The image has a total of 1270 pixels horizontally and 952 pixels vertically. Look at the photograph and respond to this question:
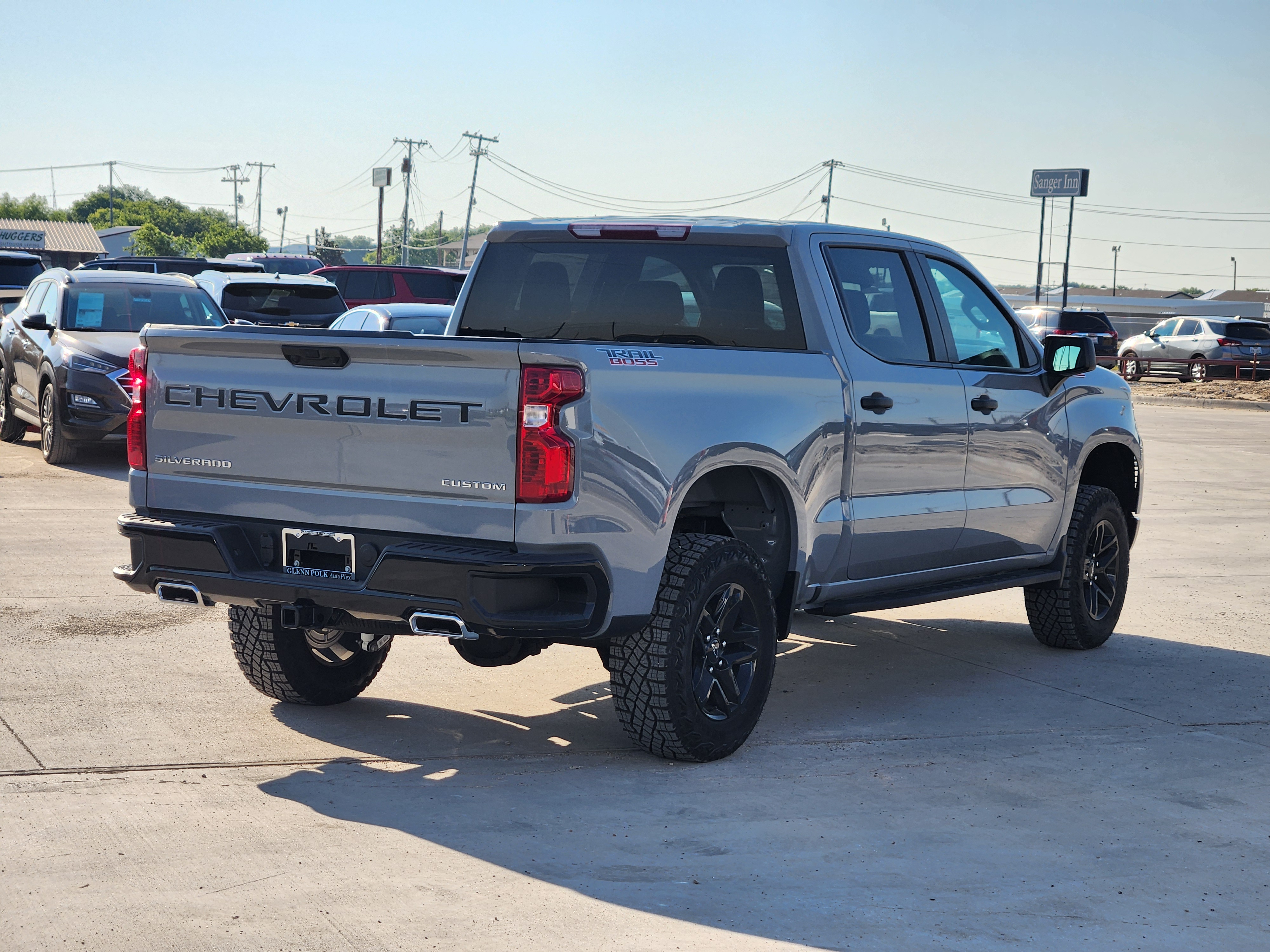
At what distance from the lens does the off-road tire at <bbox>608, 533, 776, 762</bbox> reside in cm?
519

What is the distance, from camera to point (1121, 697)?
22.5ft

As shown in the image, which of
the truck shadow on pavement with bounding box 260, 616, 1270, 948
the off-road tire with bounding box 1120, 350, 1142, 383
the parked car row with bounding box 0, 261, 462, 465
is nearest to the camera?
the truck shadow on pavement with bounding box 260, 616, 1270, 948

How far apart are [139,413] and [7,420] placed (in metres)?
12.2

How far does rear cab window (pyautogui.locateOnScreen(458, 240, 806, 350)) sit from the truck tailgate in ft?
4.16

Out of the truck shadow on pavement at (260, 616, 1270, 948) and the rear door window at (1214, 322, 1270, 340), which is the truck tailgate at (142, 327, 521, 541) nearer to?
the truck shadow on pavement at (260, 616, 1270, 948)

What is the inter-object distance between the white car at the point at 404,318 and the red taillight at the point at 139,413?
27.1 ft

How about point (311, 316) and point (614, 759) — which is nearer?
point (614, 759)

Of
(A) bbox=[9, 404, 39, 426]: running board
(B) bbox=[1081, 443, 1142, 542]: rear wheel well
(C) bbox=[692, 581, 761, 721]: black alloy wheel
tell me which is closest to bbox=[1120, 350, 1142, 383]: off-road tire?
(A) bbox=[9, 404, 39, 426]: running board

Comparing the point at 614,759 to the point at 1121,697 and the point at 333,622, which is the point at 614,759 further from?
the point at 1121,697

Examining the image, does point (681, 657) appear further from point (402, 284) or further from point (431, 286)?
point (402, 284)

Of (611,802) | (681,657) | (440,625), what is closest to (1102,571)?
(681,657)

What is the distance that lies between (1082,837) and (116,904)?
9.83 feet

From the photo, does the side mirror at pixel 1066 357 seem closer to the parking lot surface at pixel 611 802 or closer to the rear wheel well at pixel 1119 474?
the rear wheel well at pixel 1119 474

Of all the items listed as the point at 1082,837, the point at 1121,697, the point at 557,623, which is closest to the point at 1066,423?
the point at 1121,697
